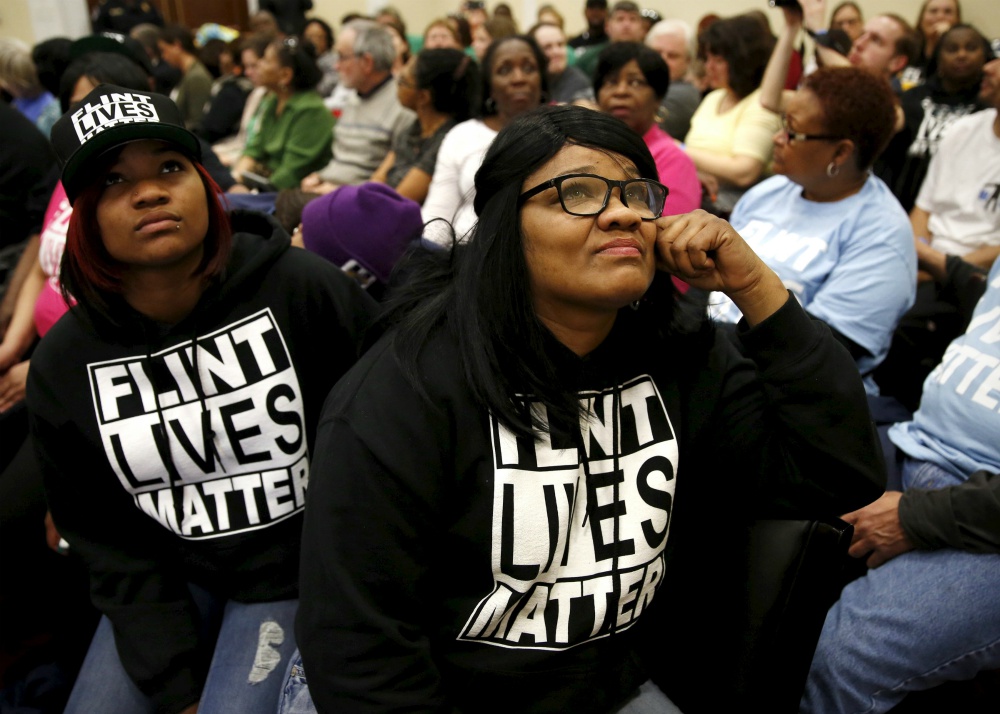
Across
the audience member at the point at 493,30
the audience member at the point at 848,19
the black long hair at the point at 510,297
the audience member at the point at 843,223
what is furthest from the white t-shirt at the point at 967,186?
the audience member at the point at 493,30

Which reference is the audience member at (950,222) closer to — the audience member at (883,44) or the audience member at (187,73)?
the audience member at (883,44)

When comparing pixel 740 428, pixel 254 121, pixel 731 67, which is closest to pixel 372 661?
pixel 740 428

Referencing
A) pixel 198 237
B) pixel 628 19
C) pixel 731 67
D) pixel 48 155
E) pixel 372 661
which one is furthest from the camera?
pixel 628 19

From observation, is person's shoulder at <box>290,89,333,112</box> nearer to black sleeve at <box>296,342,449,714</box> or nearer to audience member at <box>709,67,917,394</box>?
audience member at <box>709,67,917,394</box>

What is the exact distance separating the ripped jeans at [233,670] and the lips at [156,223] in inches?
31.5

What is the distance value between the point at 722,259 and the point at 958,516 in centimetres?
75

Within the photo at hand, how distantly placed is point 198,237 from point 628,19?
477 cm

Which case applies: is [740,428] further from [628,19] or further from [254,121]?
[628,19]

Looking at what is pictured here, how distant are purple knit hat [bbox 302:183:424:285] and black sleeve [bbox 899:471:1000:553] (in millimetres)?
1359

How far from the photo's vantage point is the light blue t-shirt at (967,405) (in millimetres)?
1560

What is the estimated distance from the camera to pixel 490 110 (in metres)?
3.26

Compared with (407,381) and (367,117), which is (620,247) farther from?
(367,117)

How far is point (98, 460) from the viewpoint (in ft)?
4.88

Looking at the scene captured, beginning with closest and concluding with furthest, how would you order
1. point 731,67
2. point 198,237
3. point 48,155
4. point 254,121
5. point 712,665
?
1. point 712,665
2. point 198,237
3. point 48,155
4. point 731,67
5. point 254,121
